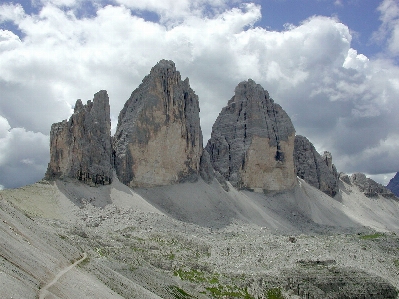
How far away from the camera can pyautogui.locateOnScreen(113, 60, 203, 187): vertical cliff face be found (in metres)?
86.0

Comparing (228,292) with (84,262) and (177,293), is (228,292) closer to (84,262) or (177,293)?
(177,293)

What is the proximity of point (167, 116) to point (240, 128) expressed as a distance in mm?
29945

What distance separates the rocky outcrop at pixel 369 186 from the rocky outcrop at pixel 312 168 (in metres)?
18.4

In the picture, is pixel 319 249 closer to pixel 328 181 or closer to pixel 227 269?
pixel 227 269

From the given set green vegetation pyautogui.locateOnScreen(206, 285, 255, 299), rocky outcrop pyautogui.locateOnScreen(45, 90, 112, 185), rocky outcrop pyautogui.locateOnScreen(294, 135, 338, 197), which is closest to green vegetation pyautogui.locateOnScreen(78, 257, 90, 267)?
green vegetation pyautogui.locateOnScreen(206, 285, 255, 299)

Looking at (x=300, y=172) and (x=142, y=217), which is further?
(x=300, y=172)

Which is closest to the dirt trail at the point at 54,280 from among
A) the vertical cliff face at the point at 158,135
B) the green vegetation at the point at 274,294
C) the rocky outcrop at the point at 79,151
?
the green vegetation at the point at 274,294

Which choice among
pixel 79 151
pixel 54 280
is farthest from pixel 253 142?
pixel 54 280

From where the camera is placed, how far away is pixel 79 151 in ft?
254

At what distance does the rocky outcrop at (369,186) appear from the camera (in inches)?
5817

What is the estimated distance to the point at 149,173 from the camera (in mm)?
86750

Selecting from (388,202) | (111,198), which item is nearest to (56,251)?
(111,198)

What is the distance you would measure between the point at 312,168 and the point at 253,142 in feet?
98.3

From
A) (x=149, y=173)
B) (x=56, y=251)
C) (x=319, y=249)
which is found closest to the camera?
(x=56, y=251)
